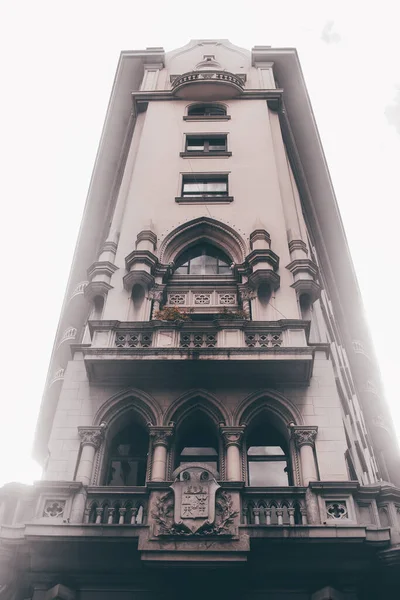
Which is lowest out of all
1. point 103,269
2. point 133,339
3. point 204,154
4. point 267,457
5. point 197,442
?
point 267,457

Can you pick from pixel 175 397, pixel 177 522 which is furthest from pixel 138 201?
pixel 177 522

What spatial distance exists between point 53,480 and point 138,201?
1221 centimetres

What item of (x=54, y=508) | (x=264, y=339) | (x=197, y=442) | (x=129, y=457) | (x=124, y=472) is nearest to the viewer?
(x=54, y=508)

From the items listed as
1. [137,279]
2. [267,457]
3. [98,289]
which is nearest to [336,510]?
[267,457]

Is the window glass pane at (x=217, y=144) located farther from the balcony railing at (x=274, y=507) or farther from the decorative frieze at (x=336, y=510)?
the decorative frieze at (x=336, y=510)

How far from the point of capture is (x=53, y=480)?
1463 cm

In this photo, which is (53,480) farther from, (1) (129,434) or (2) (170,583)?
(2) (170,583)

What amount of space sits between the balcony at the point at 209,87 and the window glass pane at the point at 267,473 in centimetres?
2041

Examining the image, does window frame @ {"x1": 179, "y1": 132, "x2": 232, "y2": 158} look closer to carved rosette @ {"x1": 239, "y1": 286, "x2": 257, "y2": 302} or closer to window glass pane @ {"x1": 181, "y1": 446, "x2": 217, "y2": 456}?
carved rosette @ {"x1": 239, "y1": 286, "x2": 257, "y2": 302}

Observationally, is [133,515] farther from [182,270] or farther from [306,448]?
[182,270]

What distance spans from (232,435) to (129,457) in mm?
2688

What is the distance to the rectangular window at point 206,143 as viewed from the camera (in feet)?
91.1

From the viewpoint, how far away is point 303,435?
50.6 feet

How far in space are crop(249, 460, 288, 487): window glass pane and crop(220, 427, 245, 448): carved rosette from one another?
2.62 ft
